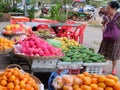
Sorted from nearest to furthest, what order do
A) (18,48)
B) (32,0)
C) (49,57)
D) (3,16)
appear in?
(49,57) → (18,48) → (3,16) → (32,0)

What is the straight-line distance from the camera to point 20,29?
7762 mm

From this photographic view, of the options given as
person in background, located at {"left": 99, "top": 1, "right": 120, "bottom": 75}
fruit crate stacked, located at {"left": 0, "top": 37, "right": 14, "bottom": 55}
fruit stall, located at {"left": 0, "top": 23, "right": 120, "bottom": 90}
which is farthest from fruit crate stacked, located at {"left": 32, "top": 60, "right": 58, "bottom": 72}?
person in background, located at {"left": 99, "top": 1, "right": 120, "bottom": 75}

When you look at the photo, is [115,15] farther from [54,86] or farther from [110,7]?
[54,86]

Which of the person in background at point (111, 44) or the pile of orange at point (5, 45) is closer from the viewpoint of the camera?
the pile of orange at point (5, 45)

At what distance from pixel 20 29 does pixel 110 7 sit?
229 cm

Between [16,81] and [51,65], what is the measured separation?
1.86 m

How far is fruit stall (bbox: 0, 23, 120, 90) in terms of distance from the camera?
346cm

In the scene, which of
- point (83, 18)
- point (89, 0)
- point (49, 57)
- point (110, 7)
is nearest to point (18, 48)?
point (49, 57)

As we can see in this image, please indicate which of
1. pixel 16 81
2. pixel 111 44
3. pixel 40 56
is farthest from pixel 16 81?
pixel 111 44

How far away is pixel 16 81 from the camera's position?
11.5 feet

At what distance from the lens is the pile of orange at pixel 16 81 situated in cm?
344

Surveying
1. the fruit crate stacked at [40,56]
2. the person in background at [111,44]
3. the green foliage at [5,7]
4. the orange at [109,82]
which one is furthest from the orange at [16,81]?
the green foliage at [5,7]

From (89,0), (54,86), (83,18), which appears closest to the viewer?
(54,86)

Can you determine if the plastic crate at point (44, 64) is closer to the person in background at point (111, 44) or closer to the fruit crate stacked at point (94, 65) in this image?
the fruit crate stacked at point (94, 65)
